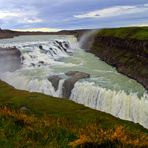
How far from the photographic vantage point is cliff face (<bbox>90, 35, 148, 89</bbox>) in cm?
6800

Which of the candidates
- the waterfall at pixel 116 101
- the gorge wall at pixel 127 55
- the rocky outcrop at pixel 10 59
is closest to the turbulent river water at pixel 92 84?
the waterfall at pixel 116 101

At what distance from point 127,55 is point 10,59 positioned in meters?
24.6

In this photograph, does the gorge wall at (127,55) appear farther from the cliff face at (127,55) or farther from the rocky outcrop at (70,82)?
the rocky outcrop at (70,82)

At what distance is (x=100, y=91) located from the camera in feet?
174

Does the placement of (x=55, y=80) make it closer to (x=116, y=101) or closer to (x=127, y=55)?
(x=116, y=101)

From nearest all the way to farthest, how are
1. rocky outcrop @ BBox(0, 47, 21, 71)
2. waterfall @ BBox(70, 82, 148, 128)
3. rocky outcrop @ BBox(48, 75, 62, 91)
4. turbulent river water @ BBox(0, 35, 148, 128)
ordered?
waterfall @ BBox(70, 82, 148, 128), turbulent river water @ BBox(0, 35, 148, 128), rocky outcrop @ BBox(48, 75, 62, 91), rocky outcrop @ BBox(0, 47, 21, 71)

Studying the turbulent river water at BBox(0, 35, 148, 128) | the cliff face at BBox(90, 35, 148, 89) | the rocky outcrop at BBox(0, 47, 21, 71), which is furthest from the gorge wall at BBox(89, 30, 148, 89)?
the rocky outcrop at BBox(0, 47, 21, 71)

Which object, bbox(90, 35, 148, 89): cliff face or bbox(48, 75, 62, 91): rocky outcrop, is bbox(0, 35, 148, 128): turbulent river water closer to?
bbox(48, 75, 62, 91): rocky outcrop

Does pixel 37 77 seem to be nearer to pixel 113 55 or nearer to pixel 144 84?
pixel 144 84

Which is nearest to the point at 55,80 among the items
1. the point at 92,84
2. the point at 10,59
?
the point at 92,84

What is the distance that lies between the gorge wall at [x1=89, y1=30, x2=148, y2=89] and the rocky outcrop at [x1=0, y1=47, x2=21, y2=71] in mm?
18416

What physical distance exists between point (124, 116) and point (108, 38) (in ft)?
190

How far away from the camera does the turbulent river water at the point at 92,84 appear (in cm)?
4940

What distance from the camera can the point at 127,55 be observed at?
82.2m
